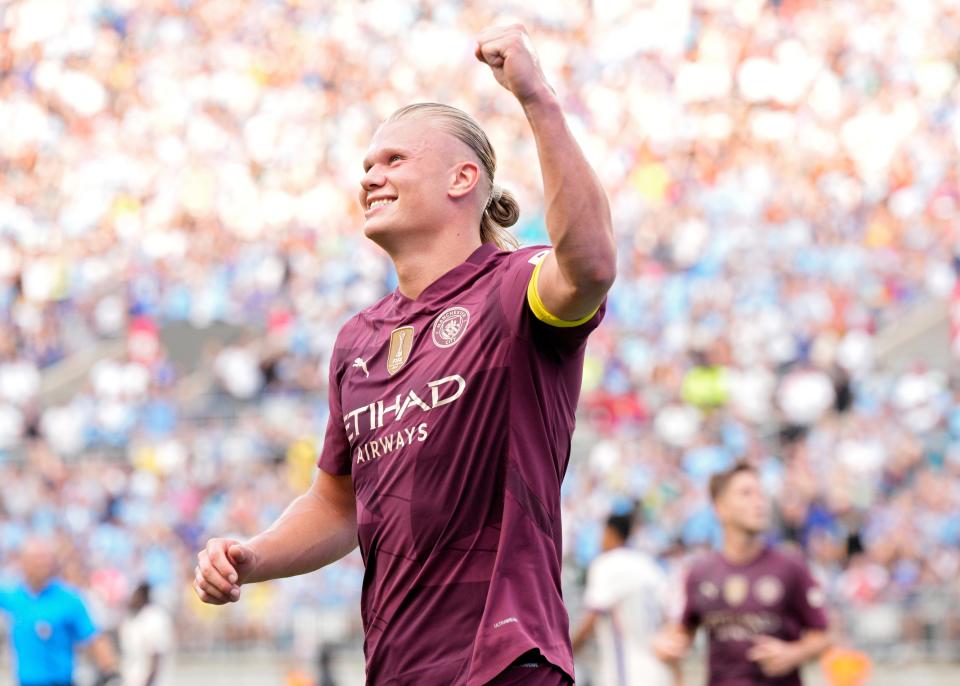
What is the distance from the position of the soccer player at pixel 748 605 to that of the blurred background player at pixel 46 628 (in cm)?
411

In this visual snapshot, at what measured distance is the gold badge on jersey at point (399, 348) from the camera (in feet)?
12.5

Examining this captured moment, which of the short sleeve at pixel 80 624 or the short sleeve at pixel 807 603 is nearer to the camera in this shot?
the short sleeve at pixel 807 603

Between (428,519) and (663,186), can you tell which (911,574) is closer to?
(663,186)

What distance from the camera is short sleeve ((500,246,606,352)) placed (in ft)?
11.5

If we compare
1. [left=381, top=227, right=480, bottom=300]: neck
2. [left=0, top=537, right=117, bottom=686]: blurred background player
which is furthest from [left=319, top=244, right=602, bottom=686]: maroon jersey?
[left=0, top=537, right=117, bottom=686]: blurred background player

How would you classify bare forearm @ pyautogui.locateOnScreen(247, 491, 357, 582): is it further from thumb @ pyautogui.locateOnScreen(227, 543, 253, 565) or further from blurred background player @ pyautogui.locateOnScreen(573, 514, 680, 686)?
blurred background player @ pyautogui.locateOnScreen(573, 514, 680, 686)

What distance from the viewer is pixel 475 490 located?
11.9ft

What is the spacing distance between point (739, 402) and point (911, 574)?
3.49m

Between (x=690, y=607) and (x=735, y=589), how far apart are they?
271 millimetres

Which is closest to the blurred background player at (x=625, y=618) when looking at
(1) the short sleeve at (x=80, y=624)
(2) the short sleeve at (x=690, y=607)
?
(2) the short sleeve at (x=690, y=607)

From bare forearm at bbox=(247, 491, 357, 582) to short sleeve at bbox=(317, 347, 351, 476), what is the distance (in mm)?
93

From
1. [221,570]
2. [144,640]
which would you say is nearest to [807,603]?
[221,570]

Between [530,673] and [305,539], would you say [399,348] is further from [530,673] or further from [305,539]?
[530,673]

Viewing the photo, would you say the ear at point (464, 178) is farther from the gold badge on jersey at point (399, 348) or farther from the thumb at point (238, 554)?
the thumb at point (238, 554)
